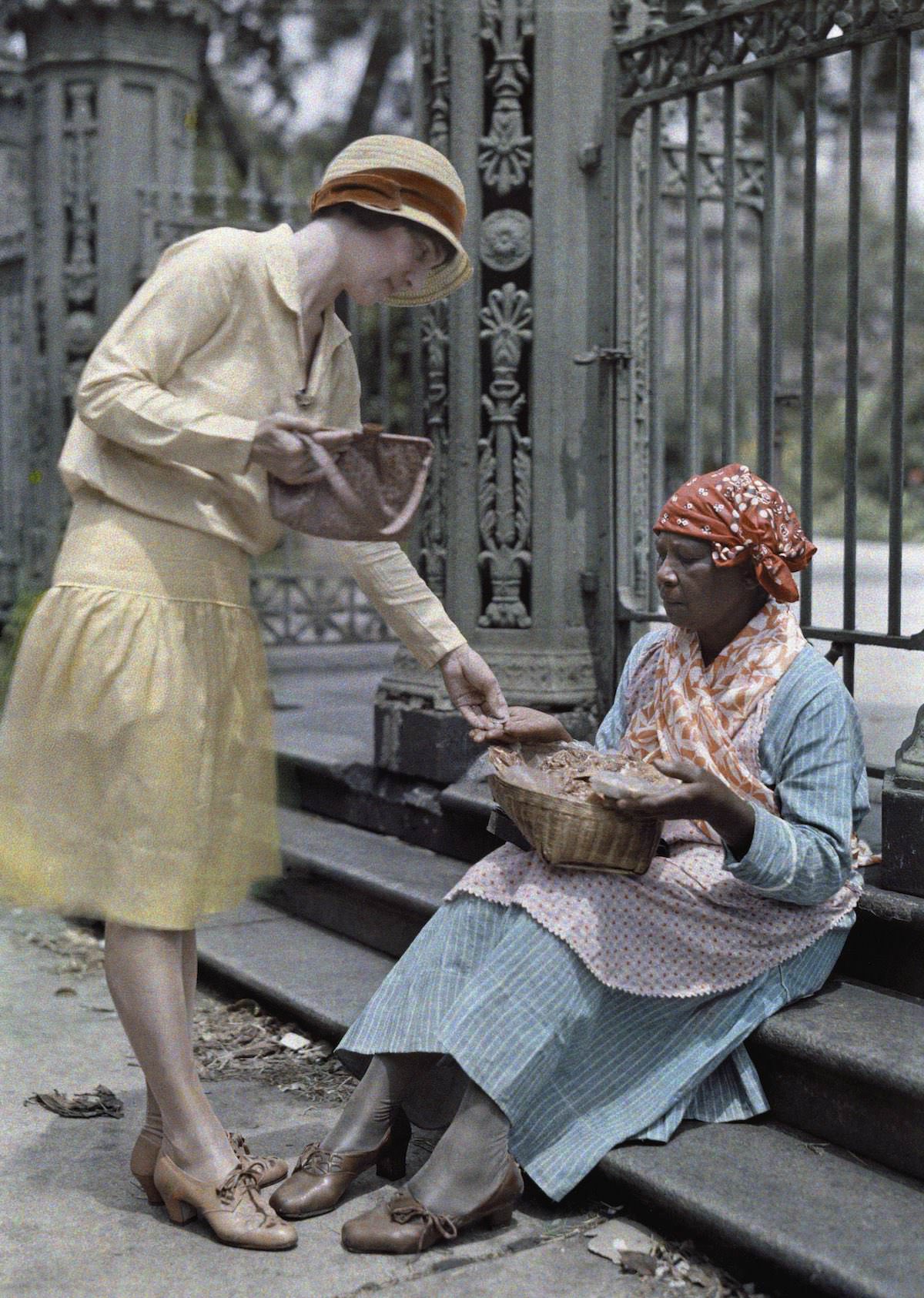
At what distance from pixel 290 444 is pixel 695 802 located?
998 millimetres

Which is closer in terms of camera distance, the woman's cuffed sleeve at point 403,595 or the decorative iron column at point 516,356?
the woman's cuffed sleeve at point 403,595

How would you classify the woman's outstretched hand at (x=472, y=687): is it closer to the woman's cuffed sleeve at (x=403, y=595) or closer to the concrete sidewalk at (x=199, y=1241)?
the woman's cuffed sleeve at (x=403, y=595)

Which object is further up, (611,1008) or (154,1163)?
(611,1008)

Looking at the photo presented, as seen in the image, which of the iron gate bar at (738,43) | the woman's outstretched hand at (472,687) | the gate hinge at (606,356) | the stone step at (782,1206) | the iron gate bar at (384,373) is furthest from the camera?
the iron gate bar at (384,373)

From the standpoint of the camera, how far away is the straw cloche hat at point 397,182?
2.88 m

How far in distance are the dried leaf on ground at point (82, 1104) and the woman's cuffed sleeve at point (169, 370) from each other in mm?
1706

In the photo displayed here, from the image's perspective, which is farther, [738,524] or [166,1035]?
[738,524]

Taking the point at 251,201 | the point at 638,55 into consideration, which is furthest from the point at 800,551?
the point at 251,201

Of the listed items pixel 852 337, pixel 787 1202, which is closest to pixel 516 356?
pixel 852 337

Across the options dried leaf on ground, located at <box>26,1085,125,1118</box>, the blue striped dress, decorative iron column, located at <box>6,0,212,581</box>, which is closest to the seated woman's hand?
the blue striped dress

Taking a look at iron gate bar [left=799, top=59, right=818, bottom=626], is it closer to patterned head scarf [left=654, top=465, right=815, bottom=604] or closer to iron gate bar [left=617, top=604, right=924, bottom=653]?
iron gate bar [left=617, top=604, right=924, bottom=653]

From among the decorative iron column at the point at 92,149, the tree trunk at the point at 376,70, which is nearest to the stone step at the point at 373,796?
the decorative iron column at the point at 92,149

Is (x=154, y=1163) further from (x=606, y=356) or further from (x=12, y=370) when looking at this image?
(x=12, y=370)

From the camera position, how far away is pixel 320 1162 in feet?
Result: 10.0
